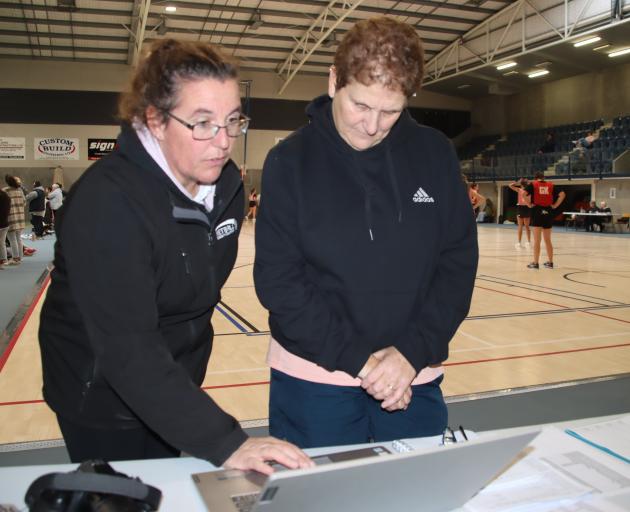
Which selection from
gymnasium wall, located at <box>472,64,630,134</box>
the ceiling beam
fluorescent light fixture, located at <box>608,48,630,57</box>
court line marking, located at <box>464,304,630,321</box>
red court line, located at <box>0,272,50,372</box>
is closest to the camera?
red court line, located at <box>0,272,50,372</box>

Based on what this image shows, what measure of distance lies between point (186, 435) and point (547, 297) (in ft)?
22.0

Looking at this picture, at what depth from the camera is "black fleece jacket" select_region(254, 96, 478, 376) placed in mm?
1533

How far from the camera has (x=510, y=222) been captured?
77.7 ft

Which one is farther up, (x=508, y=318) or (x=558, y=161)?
(x=558, y=161)

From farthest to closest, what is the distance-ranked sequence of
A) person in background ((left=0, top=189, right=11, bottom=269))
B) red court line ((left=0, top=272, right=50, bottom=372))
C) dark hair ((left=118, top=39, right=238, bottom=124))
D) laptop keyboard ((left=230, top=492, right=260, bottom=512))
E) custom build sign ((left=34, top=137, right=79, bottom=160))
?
custom build sign ((left=34, top=137, right=79, bottom=160)), person in background ((left=0, top=189, right=11, bottom=269)), red court line ((left=0, top=272, right=50, bottom=372)), dark hair ((left=118, top=39, right=238, bottom=124)), laptop keyboard ((left=230, top=492, right=260, bottom=512))

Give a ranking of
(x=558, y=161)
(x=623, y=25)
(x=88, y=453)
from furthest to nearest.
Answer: (x=558, y=161)
(x=623, y=25)
(x=88, y=453)

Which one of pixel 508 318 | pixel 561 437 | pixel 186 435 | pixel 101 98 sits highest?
pixel 101 98

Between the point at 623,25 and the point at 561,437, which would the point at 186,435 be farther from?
the point at 623,25

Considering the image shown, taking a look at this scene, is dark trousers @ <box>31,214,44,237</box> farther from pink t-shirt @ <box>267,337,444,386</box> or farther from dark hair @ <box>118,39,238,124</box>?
dark hair @ <box>118,39,238,124</box>

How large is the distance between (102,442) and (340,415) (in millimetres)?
573

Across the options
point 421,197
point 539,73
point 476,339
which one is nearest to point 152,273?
point 421,197

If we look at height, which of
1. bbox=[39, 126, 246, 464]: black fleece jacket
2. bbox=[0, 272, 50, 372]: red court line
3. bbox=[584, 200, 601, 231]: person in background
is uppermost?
bbox=[39, 126, 246, 464]: black fleece jacket

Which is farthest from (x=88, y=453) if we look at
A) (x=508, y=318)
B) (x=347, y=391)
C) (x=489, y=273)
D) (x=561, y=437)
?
(x=489, y=273)

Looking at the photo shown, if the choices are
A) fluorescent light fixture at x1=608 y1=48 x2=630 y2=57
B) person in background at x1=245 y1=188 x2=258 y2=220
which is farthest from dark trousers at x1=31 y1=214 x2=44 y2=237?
fluorescent light fixture at x1=608 y1=48 x2=630 y2=57
